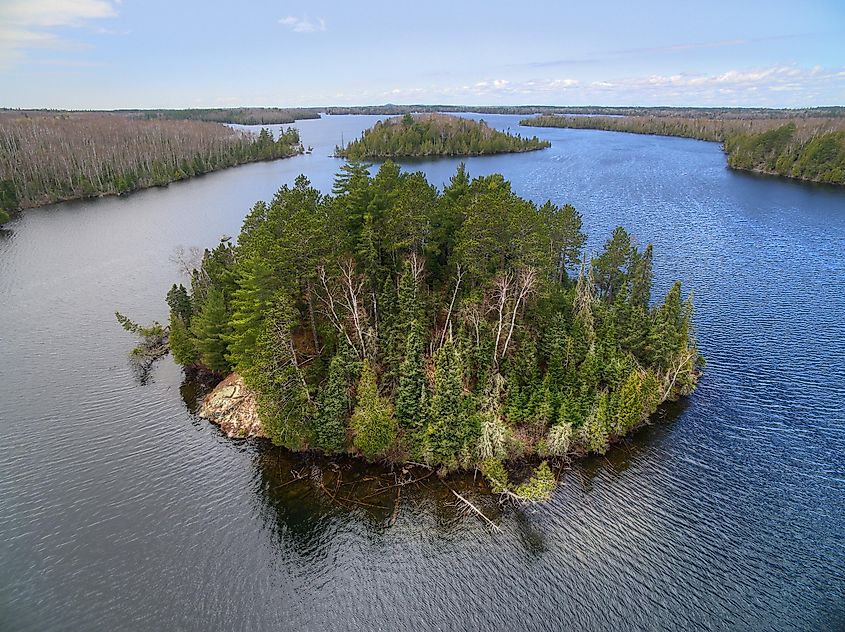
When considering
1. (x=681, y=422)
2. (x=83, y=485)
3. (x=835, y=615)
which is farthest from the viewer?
(x=681, y=422)

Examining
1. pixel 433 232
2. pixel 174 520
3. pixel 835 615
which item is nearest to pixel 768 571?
pixel 835 615

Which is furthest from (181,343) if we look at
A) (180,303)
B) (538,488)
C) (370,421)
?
(538,488)

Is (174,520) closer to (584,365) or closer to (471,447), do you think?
(471,447)

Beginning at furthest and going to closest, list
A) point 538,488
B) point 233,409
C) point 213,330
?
1. point 213,330
2. point 233,409
3. point 538,488

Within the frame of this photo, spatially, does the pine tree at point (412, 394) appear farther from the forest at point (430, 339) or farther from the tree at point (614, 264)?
the tree at point (614, 264)

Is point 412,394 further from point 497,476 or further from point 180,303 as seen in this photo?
point 180,303
